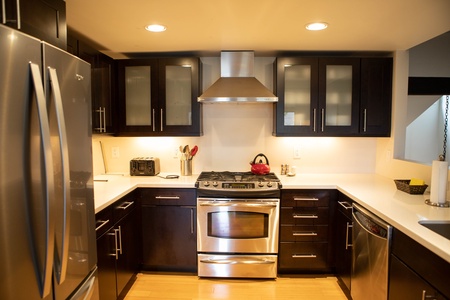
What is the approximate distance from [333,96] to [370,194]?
3.63 ft

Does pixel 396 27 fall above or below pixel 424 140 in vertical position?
above

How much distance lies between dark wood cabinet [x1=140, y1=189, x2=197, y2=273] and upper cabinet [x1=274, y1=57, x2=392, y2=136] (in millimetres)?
1202

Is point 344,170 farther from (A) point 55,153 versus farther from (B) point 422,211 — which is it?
(A) point 55,153

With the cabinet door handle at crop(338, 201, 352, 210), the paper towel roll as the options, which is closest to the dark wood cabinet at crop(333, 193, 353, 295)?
the cabinet door handle at crop(338, 201, 352, 210)

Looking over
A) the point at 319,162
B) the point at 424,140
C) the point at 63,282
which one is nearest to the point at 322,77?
the point at 319,162

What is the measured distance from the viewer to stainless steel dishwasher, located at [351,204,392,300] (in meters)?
1.59

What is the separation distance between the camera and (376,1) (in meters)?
1.64

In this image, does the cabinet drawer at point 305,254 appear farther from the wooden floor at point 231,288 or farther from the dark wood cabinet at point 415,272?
the dark wood cabinet at point 415,272

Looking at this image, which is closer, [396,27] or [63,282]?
[63,282]

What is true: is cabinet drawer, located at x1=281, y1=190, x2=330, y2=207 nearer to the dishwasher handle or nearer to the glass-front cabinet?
the dishwasher handle

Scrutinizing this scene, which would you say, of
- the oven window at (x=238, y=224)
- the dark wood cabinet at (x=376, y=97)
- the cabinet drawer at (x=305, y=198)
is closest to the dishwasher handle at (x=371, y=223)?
the cabinet drawer at (x=305, y=198)

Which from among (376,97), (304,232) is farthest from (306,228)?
(376,97)

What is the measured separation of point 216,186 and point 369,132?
1.69 metres

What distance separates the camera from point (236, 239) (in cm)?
246
